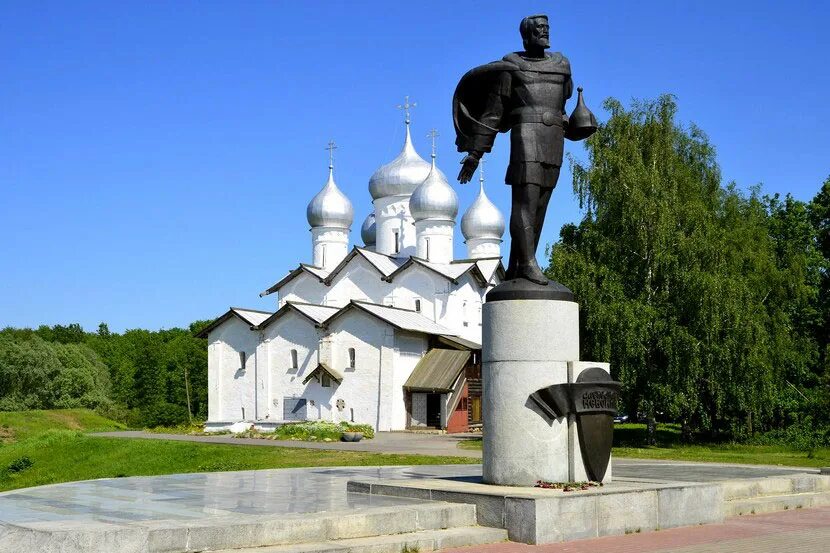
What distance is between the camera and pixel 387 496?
376 inches

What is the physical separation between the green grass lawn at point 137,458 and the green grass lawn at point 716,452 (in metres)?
5.72

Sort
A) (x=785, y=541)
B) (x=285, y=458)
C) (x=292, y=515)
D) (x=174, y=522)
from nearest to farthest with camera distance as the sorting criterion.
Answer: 1. (x=174, y=522)
2. (x=292, y=515)
3. (x=785, y=541)
4. (x=285, y=458)

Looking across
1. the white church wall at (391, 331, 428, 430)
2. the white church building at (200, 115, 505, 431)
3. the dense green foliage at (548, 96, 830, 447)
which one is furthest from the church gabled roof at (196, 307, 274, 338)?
the dense green foliage at (548, 96, 830, 447)

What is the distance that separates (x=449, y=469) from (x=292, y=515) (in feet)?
21.5

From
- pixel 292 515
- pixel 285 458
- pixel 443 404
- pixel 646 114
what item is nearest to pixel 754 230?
pixel 646 114

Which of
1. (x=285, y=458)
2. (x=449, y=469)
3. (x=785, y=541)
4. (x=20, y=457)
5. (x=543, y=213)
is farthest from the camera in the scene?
(x=20, y=457)

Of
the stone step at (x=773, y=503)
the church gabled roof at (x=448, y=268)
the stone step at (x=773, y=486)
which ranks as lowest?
the stone step at (x=773, y=503)

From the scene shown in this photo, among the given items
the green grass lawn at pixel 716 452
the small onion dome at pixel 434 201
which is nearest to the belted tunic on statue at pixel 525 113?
the green grass lawn at pixel 716 452

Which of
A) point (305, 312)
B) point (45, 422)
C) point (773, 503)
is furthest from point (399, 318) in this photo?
point (773, 503)

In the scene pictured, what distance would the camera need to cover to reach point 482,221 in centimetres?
4944

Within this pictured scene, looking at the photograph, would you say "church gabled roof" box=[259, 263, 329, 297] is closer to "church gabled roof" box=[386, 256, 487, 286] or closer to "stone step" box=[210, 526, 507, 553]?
"church gabled roof" box=[386, 256, 487, 286]

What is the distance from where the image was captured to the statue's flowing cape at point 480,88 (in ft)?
33.7

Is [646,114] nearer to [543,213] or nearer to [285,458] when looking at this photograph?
[285,458]

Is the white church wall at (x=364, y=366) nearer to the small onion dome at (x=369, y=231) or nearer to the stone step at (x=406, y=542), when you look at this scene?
the small onion dome at (x=369, y=231)
